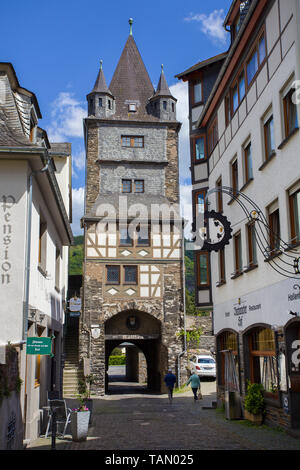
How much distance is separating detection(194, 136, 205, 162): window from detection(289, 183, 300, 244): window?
9231 mm

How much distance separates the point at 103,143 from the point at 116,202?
155 inches

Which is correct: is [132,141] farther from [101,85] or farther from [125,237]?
[125,237]

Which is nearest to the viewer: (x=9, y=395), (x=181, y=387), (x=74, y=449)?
(x=9, y=395)

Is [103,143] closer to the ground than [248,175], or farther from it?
farther from it

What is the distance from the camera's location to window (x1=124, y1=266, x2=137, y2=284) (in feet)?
97.6

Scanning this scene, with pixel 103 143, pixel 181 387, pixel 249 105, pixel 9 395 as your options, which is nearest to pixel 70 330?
pixel 181 387

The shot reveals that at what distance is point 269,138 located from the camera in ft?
46.3

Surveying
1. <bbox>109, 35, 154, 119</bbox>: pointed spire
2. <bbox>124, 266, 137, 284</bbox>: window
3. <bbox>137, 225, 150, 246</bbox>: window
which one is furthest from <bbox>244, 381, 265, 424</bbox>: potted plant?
<bbox>109, 35, 154, 119</bbox>: pointed spire

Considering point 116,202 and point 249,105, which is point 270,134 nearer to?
point 249,105

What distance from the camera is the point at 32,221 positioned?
11.3m

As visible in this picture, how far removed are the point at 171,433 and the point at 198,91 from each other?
45.2 feet

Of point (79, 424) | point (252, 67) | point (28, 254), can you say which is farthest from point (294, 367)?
point (252, 67)

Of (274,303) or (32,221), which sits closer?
(32,221)

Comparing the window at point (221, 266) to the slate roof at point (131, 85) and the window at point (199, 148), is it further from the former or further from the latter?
the slate roof at point (131, 85)
